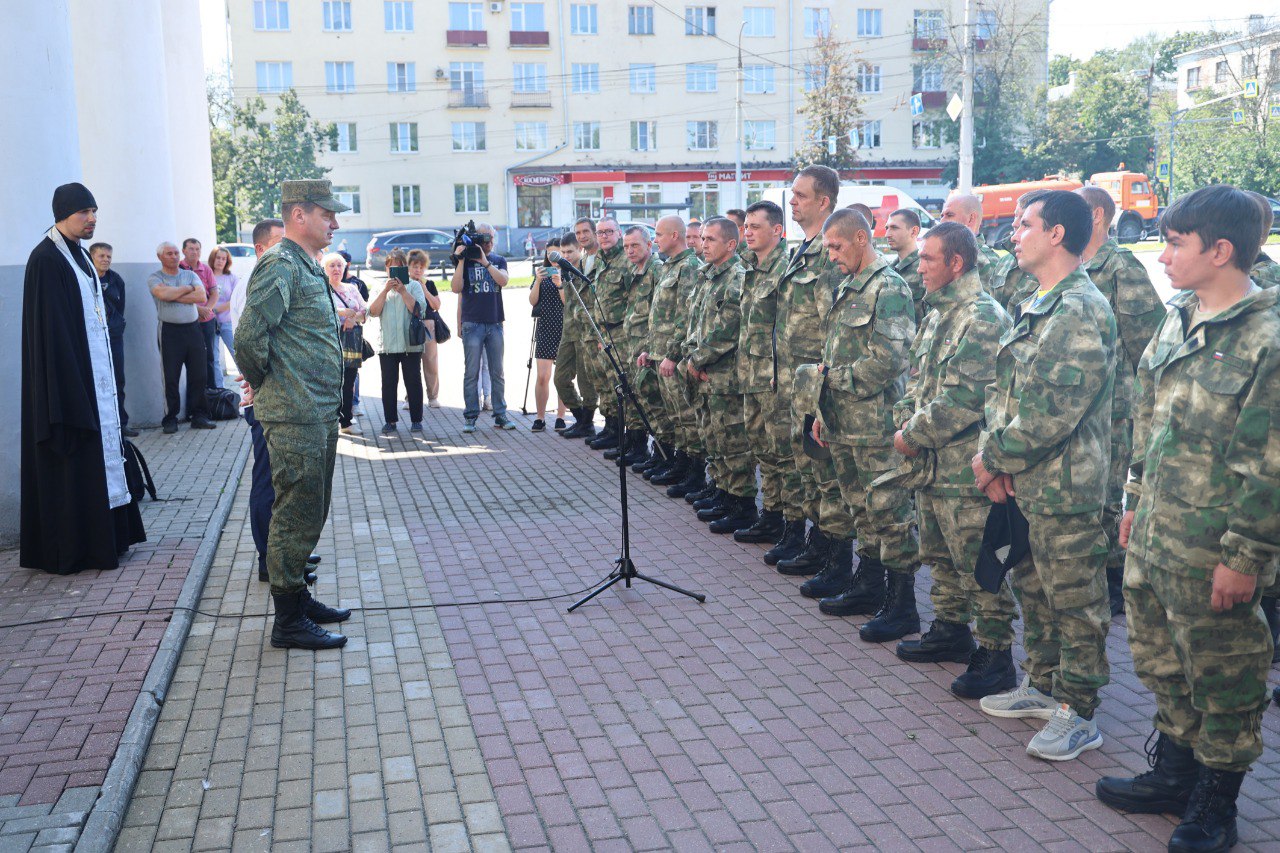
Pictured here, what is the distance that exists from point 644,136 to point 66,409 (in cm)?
5215

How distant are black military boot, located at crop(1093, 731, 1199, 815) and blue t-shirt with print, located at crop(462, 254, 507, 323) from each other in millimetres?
9384

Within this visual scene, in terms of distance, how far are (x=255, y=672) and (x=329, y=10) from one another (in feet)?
176

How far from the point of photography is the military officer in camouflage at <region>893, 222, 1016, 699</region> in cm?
502

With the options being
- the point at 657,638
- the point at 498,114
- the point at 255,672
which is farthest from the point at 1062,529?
the point at 498,114

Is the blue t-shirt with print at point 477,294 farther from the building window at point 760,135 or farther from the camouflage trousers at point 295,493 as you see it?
the building window at point 760,135

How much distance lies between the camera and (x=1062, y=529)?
14.5 feet

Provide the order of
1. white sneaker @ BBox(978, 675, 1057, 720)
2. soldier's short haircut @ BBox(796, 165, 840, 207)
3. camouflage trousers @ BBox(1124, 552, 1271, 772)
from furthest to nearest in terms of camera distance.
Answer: soldier's short haircut @ BBox(796, 165, 840, 207)
white sneaker @ BBox(978, 675, 1057, 720)
camouflage trousers @ BBox(1124, 552, 1271, 772)

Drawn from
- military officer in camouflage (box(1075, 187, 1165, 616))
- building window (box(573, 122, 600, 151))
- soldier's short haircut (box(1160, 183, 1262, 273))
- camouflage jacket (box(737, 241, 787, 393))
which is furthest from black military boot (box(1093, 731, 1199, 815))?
building window (box(573, 122, 600, 151))

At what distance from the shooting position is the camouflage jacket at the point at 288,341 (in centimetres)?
550

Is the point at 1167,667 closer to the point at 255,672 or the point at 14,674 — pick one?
the point at 255,672

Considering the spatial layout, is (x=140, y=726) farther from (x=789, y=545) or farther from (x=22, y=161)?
(x=22, y=161)

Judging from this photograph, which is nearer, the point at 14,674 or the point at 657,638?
the point at 14,674

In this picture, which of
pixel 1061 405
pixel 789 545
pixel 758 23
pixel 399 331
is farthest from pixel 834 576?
pixel 758 23

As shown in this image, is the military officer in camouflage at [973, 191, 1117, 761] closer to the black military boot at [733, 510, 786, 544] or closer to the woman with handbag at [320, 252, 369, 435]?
the black military boot at [733, 510, 786, 544]
